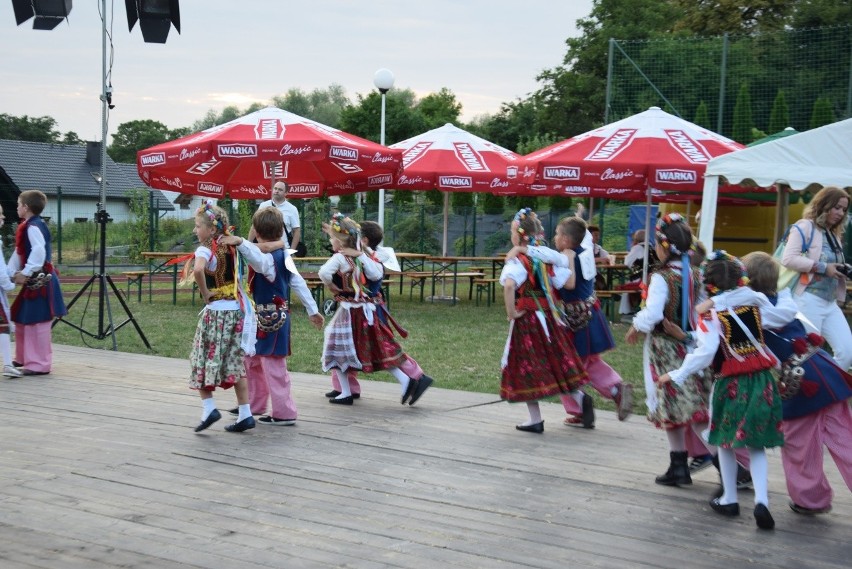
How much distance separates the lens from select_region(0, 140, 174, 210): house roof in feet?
139

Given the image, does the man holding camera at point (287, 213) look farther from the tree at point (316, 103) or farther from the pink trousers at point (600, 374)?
the tree at point (316, 103)

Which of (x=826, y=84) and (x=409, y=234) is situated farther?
(x=409, y=234)

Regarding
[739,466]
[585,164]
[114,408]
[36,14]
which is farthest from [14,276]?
[585,164]

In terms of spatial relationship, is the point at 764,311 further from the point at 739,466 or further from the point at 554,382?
the point at 554,382

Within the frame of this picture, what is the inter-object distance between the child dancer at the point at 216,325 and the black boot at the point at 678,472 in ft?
9.60

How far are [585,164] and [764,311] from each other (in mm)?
8339

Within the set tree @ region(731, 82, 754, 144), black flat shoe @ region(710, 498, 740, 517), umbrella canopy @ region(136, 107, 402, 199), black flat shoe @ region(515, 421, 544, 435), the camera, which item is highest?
tree @ region(731, 82, 754, 144)

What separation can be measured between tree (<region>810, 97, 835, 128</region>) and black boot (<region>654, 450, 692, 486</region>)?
18726 mm

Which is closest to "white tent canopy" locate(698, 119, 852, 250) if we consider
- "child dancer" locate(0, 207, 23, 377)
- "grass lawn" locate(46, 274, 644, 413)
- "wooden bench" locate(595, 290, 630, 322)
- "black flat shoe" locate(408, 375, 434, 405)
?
"grass lawn" locate(46, 274, 644, 413)

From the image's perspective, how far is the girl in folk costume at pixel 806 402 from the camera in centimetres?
506

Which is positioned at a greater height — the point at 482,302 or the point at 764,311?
the point at 764,311

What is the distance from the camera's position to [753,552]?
455cm

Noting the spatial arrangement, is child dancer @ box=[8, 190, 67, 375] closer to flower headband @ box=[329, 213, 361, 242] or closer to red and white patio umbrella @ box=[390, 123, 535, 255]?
flower headband @ box=[329, 213, 361, 242]

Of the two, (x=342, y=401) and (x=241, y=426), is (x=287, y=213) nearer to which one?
(x=342, y=401)
